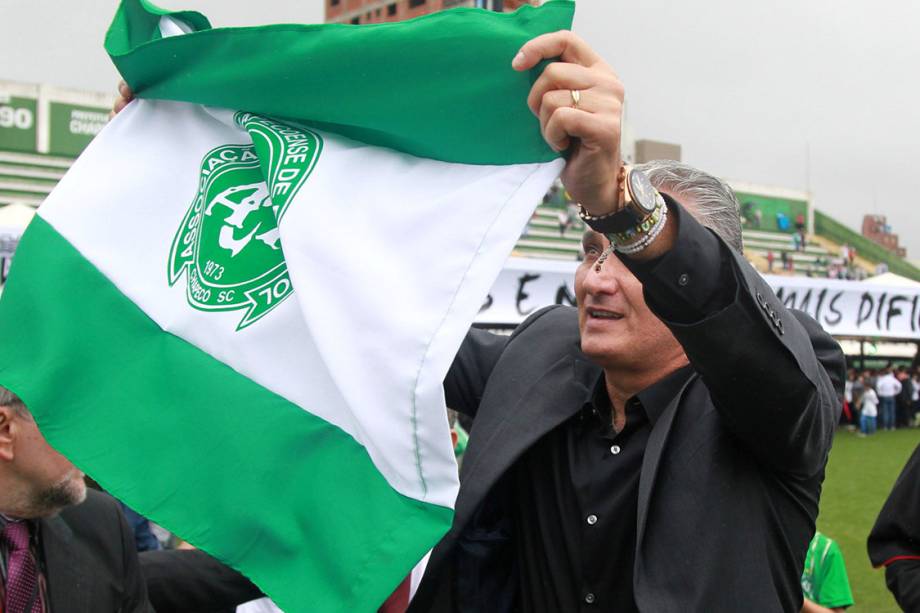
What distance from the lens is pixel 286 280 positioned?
1.88 meters

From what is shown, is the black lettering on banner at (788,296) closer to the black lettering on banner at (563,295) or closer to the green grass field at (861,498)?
the green grass field at (861,498)

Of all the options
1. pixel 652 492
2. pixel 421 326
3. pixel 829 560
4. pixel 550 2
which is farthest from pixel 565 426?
pixel 829 560

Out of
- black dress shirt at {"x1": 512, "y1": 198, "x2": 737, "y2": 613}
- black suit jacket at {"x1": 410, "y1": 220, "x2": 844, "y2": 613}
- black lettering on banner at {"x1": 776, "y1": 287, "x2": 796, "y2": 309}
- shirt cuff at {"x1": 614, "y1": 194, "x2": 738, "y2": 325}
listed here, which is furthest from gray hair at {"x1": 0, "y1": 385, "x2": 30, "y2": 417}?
black lettering on banner at {"x1": 776, "y1": 287, "x2": 796, "y2": 309}

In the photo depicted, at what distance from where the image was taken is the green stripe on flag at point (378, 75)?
1.74m

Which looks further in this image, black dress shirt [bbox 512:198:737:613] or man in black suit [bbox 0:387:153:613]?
man in black suit [bbox 0:387:153:613]

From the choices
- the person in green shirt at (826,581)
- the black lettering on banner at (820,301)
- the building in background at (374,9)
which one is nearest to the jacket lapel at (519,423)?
the person in green shirt at (826,581)

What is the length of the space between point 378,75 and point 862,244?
53185 millimetres

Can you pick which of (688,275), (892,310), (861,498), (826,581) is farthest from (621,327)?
(892,310)

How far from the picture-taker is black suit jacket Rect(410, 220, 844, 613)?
1.54 meters

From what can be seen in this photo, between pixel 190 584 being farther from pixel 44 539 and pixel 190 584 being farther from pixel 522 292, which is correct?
pixel 522 292

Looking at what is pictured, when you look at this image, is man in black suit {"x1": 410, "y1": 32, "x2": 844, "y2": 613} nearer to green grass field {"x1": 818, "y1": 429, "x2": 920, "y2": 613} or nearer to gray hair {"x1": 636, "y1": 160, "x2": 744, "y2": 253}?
gray hair {"x1": 636, "y1": 160, "x2": 744, "y2": 253}

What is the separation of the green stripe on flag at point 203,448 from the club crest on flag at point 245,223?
140mm

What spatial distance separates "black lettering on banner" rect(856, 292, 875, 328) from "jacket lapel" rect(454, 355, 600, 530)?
11579 millimetres

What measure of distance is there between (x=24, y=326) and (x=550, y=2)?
134cm
